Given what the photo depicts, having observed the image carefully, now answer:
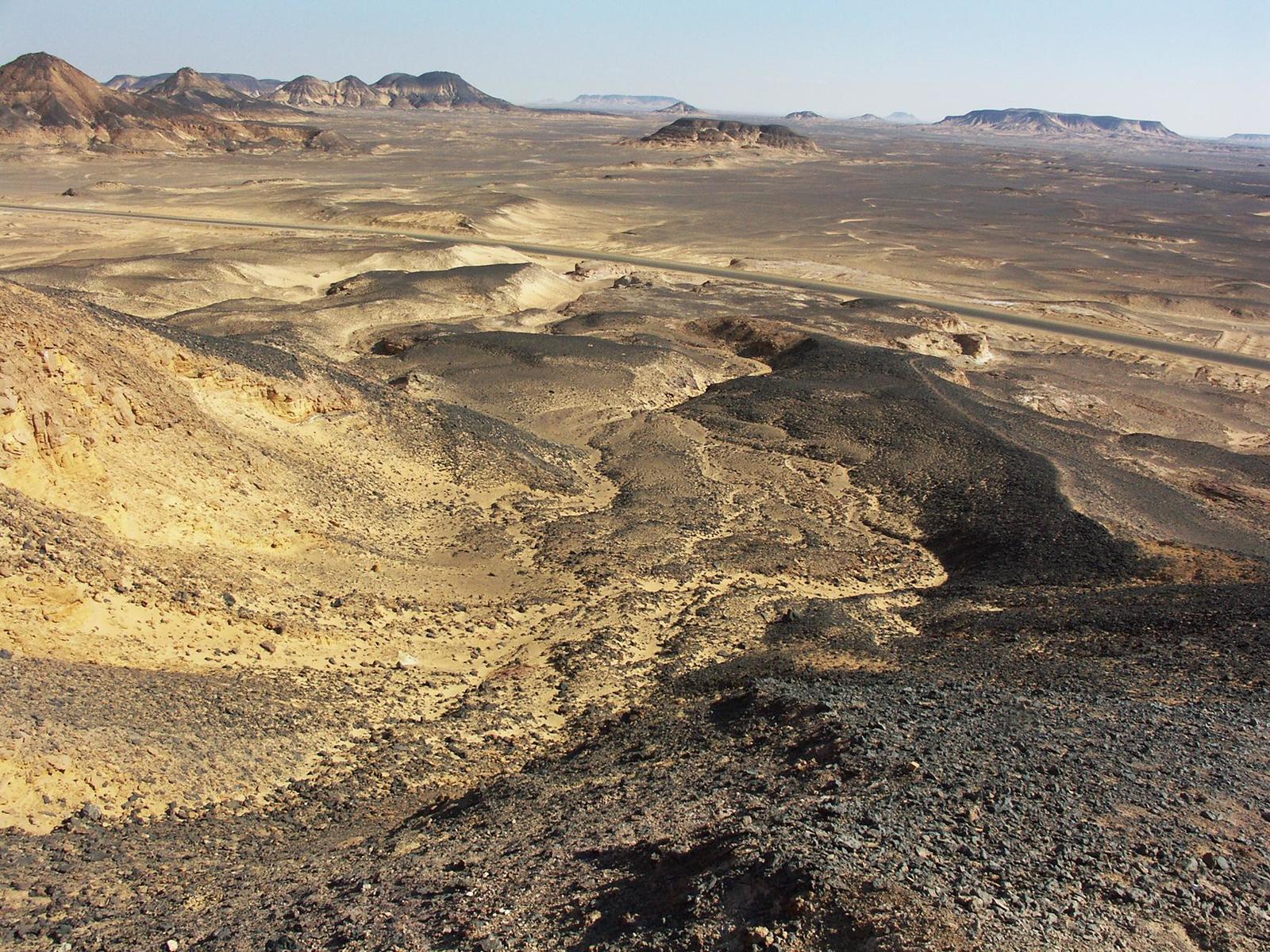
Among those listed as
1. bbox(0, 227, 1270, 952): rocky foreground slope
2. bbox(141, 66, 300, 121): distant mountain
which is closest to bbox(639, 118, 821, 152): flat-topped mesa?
bbox(141, 66, 300, 121): distant mountain

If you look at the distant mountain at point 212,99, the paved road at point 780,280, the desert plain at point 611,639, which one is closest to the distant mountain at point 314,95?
the distant mountain at point 212,99

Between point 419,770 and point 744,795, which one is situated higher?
point 744,795

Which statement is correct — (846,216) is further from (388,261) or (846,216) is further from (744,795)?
(744,795)

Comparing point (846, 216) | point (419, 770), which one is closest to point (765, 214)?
point (846, 216)

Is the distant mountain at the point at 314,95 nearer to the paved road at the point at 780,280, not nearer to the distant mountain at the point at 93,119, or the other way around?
the distant mountain at the point at 93,119

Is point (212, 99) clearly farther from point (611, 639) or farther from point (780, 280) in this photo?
point (611, 639)

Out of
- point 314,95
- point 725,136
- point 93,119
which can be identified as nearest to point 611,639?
point 93,119
